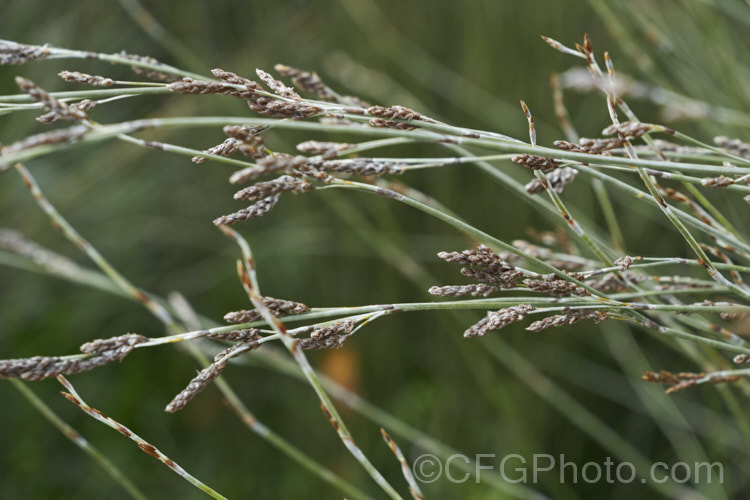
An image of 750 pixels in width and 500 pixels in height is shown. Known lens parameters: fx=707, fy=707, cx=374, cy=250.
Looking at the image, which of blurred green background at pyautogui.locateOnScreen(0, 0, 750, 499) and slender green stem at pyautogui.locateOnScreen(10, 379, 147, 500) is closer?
slender green stem at pyautogui.locateOnScreen(10, 379, 147, 500)

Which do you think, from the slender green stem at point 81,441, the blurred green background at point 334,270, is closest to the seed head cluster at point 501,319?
the slender green stem at point 81,441

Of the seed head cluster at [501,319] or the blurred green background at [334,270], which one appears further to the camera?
the blurred green background at [334,270]

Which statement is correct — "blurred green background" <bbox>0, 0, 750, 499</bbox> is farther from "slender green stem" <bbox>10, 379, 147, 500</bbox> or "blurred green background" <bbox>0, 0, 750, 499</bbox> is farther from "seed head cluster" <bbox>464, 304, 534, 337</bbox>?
"seed head cluster" <bbox>464, 304, 534, 337</bbox>

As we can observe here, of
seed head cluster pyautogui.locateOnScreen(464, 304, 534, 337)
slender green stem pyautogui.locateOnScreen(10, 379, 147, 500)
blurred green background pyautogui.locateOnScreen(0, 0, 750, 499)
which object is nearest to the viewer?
seed head cluster pyautogui.locateOnScreen(464, 304, 534, 337)

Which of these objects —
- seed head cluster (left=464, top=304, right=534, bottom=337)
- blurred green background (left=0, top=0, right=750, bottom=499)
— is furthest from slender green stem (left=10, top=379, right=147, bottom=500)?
blurred green background (left=0, top=0, right=750, bottom=499)

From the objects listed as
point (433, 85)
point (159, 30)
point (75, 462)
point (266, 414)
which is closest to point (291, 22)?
point (433, 85)

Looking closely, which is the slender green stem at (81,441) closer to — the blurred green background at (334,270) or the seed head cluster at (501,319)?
the seed head cluster at (501,319)

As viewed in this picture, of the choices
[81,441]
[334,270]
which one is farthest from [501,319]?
[334,270]

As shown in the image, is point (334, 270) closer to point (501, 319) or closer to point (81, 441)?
point (81, 441)

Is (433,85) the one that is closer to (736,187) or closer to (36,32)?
(36,32)
